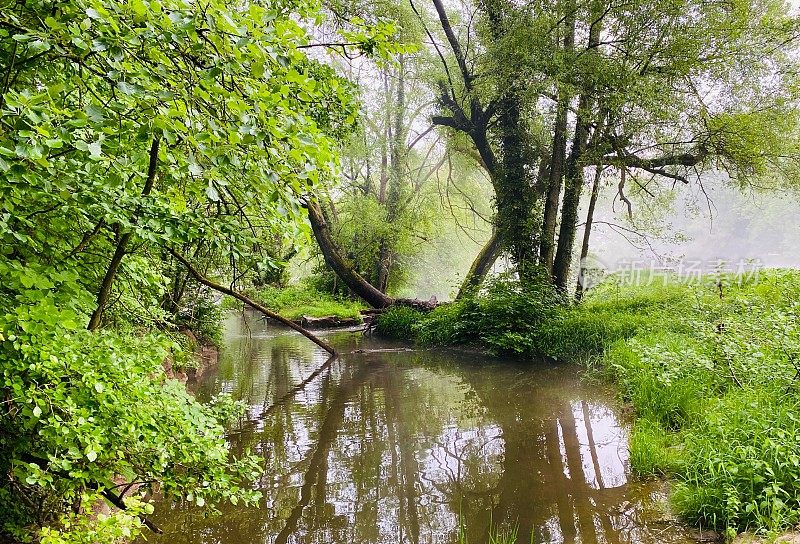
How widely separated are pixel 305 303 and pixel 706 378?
18549 millimetres

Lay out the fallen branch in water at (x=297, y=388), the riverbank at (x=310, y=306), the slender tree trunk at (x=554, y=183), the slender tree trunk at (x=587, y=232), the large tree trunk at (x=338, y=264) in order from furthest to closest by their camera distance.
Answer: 1. the riverbank at (x=310, y=306)
2. the large tree trunk at (x=338, y=264)
3. the slender tree trunk at (x=587, y=232)
4. the slender tree trunk at (x=554, y=183)
5. the fallen branch in water at (x=297, y=388)

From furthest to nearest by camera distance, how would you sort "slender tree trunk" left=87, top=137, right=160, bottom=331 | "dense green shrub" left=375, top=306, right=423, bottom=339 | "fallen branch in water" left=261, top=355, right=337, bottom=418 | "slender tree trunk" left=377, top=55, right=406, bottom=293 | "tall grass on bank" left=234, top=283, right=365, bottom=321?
1. "slender tree trunk" left=377, top=55, right=406, bottom=293
2. "tall grass on bank" left=234, top=283, right=365, bottom=321
3. "dense green shrub" left=375, top=306, right=423, bottom=339
4. "fallen branch in water" left=261, top=355, right=337, bottom=418
5. "slender tree trunk" left=87, top=137, right=160, bottom=331

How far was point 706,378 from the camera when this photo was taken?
5.61 m

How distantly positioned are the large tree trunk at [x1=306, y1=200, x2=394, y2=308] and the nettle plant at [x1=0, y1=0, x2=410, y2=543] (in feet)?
32.3

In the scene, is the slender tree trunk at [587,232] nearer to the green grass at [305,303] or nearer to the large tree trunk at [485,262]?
the large tree trunk at [485,262]

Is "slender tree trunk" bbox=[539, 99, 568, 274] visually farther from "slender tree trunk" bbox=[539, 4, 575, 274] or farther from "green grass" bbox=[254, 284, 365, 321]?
"green grass" bbox=[254, 284, 365, 321]

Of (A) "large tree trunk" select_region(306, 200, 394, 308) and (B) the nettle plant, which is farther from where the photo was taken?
(A) "large tree trunk" select_region(306, 200, 394, 308)

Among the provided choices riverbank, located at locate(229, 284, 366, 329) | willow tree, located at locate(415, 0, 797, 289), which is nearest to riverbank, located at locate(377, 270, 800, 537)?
willow tree, located at locate(415, 0, 797, 289)

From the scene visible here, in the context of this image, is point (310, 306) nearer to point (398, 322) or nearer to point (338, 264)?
point (338, 264)

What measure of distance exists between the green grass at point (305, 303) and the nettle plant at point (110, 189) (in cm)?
1589

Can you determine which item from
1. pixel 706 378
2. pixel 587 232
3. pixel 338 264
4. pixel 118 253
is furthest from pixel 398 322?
pixel 118 253

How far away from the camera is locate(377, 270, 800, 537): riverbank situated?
11.6 ft

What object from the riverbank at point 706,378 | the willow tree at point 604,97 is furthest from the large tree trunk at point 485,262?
the riverbank at point 706,378

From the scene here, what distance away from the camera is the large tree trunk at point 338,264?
13.9m
